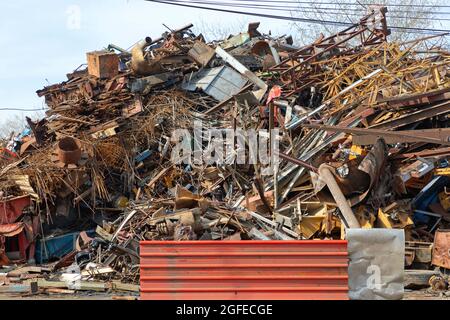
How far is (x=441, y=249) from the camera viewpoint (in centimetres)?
980

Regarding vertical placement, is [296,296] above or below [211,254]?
below

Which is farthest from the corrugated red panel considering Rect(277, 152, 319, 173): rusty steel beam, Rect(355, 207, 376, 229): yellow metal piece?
Rect(277, 152, 319, 173): rusty steel beam

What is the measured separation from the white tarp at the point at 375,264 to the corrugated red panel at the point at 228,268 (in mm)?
653

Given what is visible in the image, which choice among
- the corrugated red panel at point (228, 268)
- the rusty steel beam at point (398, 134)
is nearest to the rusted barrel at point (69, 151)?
the rusty steel beam at point (398, 134)

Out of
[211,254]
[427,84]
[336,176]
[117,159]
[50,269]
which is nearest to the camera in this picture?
[211,254]

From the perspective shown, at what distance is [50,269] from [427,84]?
306 inches

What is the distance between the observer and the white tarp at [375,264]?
7.77m

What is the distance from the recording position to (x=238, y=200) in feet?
38.3

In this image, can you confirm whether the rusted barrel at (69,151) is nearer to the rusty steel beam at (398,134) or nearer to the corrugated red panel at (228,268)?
the rusty steel beam at (398,134)

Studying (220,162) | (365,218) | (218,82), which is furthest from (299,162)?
Answer: (218,82)

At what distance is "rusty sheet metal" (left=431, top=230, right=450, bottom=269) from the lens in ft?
31.9

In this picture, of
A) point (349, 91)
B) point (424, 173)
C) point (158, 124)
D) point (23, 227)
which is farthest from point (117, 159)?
point (424, 173)

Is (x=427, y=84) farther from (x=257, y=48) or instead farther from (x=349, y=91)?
(x=257, y=48)

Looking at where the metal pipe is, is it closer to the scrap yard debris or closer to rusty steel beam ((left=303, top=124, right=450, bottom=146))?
the scrap yard debris
